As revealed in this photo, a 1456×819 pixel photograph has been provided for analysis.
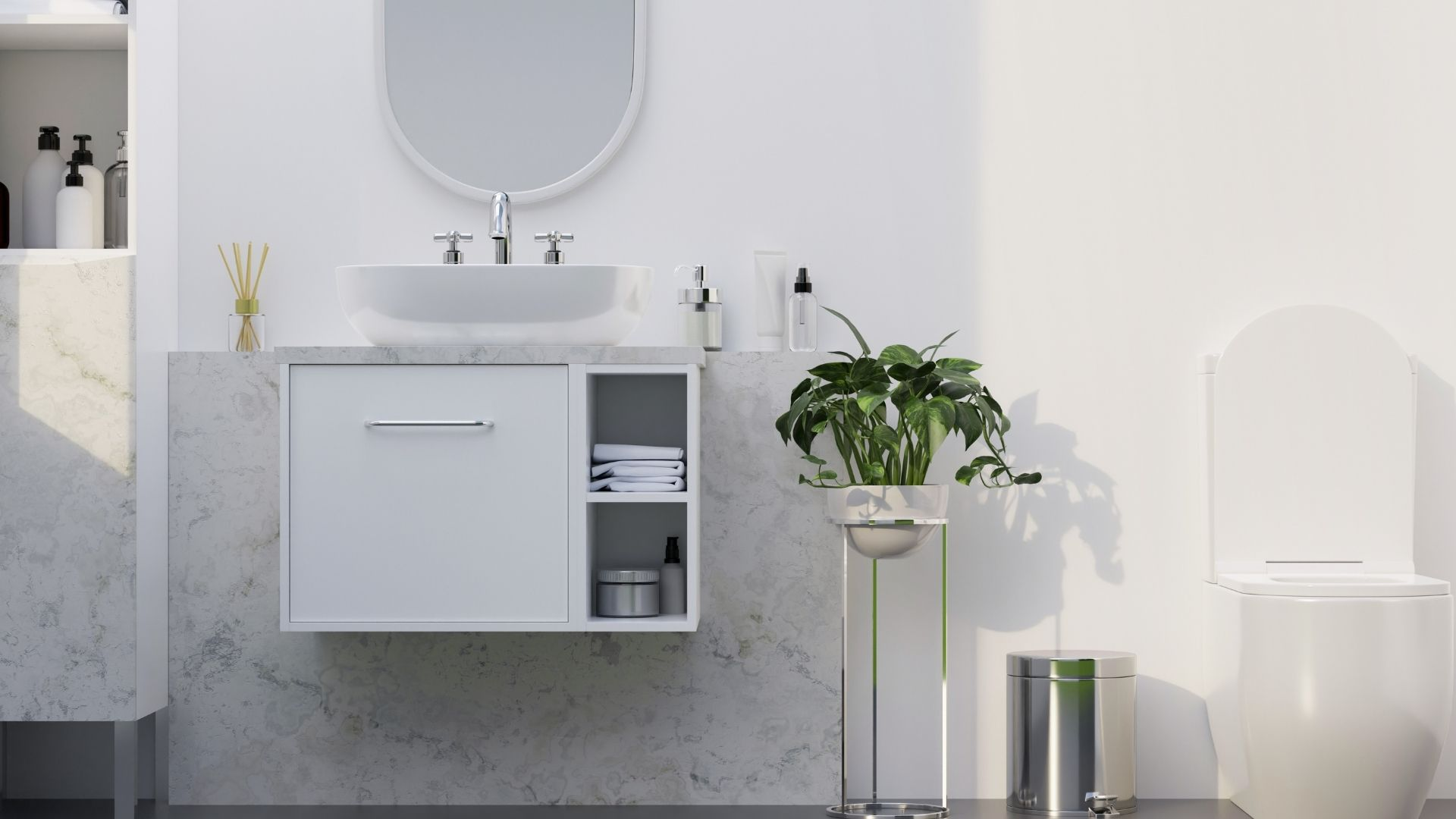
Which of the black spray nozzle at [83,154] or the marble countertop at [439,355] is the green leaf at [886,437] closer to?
the marble countertop at [439,355]

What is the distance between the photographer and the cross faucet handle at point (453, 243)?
7.44 feet

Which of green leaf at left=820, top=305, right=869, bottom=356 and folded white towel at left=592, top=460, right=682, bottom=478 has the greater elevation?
green leaf at left=820, top=305, right=869, bottom=356

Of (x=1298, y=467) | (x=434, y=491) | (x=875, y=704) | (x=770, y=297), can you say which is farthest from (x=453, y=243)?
(x=1298, y=467)

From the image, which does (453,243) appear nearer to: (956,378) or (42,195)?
(42,195)

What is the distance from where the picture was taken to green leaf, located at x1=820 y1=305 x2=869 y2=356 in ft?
7.36

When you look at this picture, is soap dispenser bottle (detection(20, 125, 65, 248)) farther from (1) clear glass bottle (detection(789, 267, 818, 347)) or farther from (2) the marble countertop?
(1) clear glass bottle (detection(789, 267, 818, 347))

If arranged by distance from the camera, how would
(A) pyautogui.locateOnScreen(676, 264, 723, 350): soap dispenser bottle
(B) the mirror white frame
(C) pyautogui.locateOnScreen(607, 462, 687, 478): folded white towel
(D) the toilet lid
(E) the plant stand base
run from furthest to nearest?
(B) the mirror white frame → (A) pyautogui.locateOnScreen(676, 264, 723, 350): soap dispenser bottle → (E) the plant stand base → (C) pyautogui.locateOnScreen(607, 462, 687, 478): folded white towel → (D) the toilet lid

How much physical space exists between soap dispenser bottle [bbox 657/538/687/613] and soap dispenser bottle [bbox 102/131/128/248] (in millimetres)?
1210

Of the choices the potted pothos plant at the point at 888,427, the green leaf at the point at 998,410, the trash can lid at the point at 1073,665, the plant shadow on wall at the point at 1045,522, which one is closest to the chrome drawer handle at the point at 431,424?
the potted pothos plant at the point at 888,427

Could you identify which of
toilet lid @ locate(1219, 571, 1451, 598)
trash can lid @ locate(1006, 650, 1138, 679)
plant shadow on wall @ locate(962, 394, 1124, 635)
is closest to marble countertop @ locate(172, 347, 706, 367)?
plant shadow on wall @ locate(962, 394, 1124, 635)

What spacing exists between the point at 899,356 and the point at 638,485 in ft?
1.75

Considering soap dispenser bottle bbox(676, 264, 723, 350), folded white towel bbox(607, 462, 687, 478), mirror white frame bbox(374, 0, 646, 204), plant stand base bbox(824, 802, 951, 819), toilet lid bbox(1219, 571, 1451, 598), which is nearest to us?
toilet lid bbox(1219, 571, 1451, 598)

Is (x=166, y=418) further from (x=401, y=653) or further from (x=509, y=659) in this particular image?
(x=509, y=659)

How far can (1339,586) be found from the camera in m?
2.09
